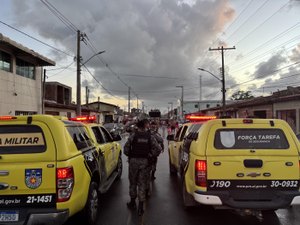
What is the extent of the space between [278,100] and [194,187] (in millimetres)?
25934

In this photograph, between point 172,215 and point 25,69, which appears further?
point 25,69

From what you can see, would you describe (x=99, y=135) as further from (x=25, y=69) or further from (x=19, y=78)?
(x=25, y=69)

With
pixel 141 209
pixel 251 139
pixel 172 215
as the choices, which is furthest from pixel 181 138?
pixel 251 139

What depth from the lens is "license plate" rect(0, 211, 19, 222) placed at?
15.4 feet

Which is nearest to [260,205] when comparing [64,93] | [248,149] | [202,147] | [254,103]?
[248,149]

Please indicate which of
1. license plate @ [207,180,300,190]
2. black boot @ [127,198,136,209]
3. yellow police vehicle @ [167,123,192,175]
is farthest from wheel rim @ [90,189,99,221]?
yellow police vehicle @ [167,123,192,175]

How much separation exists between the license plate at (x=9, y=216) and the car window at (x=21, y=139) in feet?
2.67

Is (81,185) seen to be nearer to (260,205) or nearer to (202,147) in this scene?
(202,147)

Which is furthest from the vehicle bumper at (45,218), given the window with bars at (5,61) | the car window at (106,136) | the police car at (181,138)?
the window with bars at (5,61)

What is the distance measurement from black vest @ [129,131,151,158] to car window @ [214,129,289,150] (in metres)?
1.63

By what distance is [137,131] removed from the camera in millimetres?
7039

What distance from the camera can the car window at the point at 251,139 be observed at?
226 inches

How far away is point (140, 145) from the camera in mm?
6902

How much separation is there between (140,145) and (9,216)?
112 inches
